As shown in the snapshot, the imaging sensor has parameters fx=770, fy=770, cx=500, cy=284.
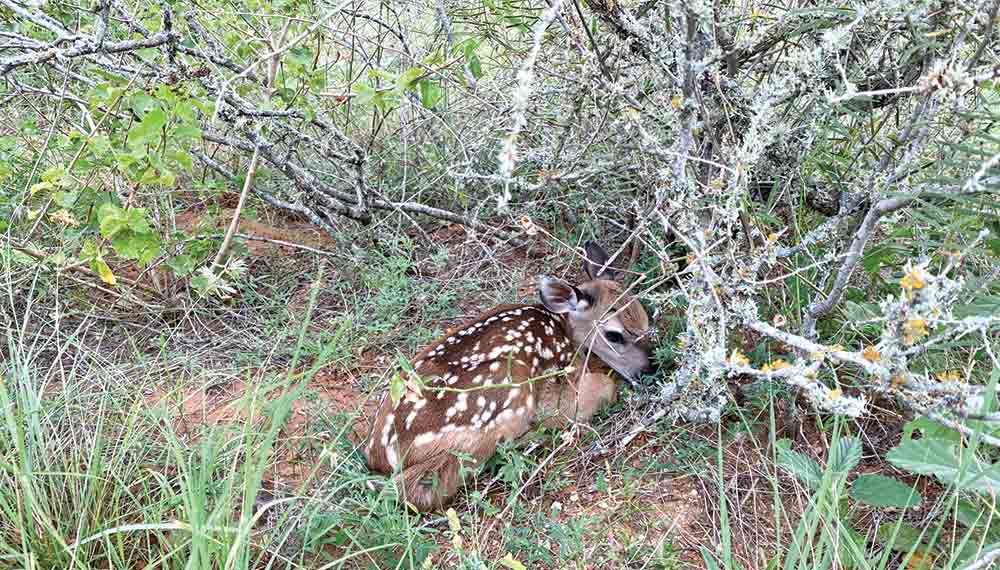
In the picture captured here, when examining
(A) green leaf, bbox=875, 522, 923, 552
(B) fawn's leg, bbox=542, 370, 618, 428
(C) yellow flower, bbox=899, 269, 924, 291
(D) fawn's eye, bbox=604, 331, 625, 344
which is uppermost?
(C) yellow flower, bbox=899, 269, 924, 291

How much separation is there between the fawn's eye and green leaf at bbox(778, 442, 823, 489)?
1074 millimetres

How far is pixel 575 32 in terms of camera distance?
2816 millimetres

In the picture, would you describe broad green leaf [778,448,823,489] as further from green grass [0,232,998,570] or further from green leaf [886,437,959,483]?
green leaf [886,437,959,483]

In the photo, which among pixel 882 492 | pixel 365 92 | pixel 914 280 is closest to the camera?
pixel 914 280

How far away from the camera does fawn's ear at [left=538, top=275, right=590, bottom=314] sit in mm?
3447

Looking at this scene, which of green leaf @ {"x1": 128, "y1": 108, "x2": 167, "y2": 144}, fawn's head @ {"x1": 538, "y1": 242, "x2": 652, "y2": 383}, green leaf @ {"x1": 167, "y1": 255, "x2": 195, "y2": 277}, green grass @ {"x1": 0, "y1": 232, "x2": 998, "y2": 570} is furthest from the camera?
green leaf @ {"x1": 167, "y1": 255, "x2": 195, "y2": 277}

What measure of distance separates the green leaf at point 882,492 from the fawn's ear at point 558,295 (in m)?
1.44

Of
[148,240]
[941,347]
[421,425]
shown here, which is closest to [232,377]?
[148,240]

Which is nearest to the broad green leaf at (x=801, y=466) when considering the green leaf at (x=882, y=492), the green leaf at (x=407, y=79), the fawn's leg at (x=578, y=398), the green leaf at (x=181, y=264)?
the green leaf at (x=882, y=492)

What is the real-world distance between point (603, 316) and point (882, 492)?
4.58 feet

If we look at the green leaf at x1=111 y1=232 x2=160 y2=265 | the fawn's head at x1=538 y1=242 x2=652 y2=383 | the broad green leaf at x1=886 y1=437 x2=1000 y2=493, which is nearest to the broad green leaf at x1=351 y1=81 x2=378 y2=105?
the green leaf at x1=111 y1=232 x2=160 y2=265

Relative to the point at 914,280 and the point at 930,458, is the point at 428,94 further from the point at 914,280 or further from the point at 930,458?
the point at 930,458

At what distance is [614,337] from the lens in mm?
3447

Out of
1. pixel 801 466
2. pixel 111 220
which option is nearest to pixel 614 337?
pixel 801 466
